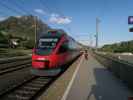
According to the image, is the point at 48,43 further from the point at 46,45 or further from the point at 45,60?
the point at 45,60

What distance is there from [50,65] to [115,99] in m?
5.69

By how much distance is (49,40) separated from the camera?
13.5 m

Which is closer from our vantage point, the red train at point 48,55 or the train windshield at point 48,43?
the red train at point 48,55

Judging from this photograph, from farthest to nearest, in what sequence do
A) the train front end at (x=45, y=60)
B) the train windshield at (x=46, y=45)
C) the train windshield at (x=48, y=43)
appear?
1. the train windshield at (x=48, y=43)
2. the train windshield at (x=46, y=45)
3. the train front end at (x=45, y=60)

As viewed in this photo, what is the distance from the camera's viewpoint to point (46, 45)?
13305 mm

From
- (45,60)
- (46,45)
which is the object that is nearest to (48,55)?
(45,60)

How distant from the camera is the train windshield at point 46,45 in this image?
41.8ft

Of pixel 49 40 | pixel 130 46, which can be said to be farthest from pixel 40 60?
pixel 130 46

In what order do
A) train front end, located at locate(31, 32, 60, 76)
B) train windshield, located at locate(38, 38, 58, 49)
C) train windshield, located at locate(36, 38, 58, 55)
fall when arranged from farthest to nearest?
train windshield, located at locate(38, 38, 58, 49) < train windshield, located at locate(36, 38, 58, 55) < train front end, located at locate(31, 32, 60, 76)

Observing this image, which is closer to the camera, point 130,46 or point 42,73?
point 42,73

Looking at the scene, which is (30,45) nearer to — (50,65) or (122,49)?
(122,49)

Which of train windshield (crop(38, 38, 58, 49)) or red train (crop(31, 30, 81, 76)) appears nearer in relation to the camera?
red train (crop(31, 30, 81, 76))

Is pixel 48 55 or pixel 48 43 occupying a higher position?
pixel 48 43

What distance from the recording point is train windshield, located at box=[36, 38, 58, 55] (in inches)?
501
